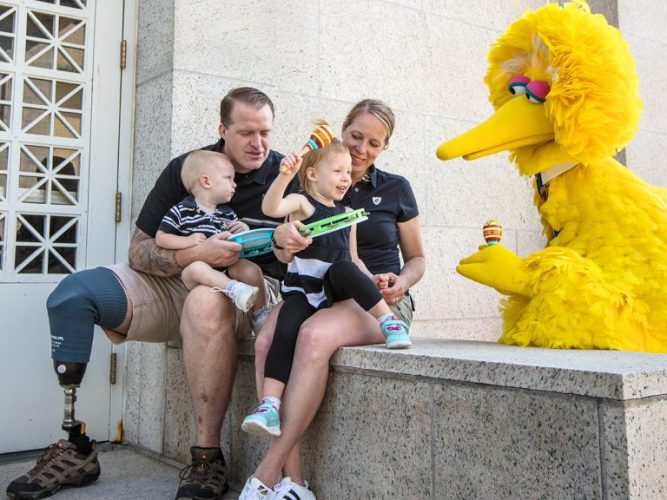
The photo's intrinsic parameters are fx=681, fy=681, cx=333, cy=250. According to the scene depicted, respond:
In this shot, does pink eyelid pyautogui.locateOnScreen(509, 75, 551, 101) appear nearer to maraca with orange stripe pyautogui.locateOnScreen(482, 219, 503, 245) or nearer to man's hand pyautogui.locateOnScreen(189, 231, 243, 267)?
maraca with orange stripe pyautogui.locateOnScreen(482, 219, 503, 245)

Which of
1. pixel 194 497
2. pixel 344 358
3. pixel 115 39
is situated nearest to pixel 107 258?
pixel 115 39

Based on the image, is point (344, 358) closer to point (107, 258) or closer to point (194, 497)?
point (194, 497)

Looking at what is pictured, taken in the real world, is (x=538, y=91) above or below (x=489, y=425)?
above

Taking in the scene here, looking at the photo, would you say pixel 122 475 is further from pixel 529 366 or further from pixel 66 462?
pixel 529 366

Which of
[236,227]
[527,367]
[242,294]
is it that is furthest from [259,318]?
[527,367]

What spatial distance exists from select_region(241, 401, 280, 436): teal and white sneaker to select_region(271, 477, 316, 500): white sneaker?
0.19 m

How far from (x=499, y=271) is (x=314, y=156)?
0.81 m

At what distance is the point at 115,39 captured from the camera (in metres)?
3.79

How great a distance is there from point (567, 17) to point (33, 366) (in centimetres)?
289

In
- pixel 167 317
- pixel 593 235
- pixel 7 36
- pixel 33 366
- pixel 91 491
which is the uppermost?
pixel 7 36

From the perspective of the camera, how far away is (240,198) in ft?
10.3

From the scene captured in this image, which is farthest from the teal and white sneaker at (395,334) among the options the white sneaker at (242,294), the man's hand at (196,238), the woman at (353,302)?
the man's hand at (196,238)

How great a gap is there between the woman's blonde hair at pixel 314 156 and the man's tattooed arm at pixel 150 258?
659mm

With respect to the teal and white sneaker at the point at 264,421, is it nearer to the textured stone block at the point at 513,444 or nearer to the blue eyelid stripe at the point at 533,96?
the textured stone block at the point at 513,444
